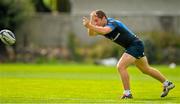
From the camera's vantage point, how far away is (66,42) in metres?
43.2

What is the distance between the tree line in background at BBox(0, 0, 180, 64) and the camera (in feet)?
135

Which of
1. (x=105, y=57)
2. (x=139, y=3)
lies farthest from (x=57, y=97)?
(x=139, y=3)

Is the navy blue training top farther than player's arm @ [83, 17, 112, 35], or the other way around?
the navy blue training top

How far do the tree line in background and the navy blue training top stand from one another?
80.7 feet

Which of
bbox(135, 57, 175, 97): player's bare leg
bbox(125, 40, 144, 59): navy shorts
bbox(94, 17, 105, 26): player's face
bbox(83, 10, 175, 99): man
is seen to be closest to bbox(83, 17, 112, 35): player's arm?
bbox(83, 10, 175, 99): man

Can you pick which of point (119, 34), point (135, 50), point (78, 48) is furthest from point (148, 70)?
point (78, 48)

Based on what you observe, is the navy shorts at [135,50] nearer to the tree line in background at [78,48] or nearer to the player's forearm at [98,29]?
the player's forearm at [98,29]

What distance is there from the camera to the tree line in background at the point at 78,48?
41.2m

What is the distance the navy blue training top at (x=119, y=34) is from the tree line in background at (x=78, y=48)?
24608mm

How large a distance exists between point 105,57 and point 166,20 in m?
4.78

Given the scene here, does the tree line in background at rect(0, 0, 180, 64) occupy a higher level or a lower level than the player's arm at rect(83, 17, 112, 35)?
lower

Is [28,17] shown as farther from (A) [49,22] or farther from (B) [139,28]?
(B) [139,28]

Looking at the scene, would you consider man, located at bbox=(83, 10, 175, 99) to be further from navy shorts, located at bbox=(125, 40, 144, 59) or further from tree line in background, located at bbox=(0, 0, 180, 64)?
tree line in background, located at bbox=(0, 0, 180, 64)

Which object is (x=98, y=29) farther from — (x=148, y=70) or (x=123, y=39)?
(x=148, y=70)
